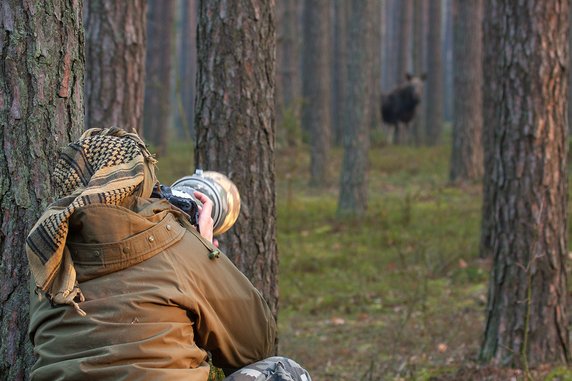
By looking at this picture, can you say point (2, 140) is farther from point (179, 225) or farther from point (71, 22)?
point (179, 225)

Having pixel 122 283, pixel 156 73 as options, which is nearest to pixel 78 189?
pixel 122 283

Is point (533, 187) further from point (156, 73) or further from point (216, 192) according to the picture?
point (156, 73)

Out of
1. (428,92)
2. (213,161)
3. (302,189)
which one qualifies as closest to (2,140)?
(213,161)

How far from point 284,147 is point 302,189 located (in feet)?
6.71

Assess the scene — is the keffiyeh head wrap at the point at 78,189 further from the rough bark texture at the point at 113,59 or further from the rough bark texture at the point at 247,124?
the rough bark texture at the point at 113,59

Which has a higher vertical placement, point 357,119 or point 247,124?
point 247,124

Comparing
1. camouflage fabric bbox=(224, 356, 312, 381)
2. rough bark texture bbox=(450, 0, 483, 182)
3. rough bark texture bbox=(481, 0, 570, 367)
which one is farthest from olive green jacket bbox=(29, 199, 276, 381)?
rough bark texture bbox=(450, 0, 483, 182)

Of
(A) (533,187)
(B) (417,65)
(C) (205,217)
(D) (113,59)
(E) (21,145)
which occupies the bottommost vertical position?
(A) (533,187)

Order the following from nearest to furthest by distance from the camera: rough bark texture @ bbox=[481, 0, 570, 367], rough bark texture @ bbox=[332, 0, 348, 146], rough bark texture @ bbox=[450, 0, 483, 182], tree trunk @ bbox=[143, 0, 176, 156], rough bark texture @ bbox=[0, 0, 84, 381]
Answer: rough bark texture @ bbox=[0, 0, 84, 381] < rough bark texture @ bbox=[481, 0, 570, 367] < rough bark texture @ bbox=[450, 0, 483, 182] < tree trunk @ bbox=[143, 0, 176, 156] < rough bark texture @ bbox=[332, 0, 348, 146]

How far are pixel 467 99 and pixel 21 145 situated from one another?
15.0m

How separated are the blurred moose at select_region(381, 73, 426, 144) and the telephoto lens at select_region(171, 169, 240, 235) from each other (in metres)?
21.9

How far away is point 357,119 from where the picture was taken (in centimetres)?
1464

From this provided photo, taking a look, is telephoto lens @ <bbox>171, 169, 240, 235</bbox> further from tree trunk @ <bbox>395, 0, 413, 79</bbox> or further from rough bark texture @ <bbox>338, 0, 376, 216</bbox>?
tree trunk @ <bbox>395, 0, 413, 79</bbox>

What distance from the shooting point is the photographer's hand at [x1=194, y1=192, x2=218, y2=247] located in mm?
3355
